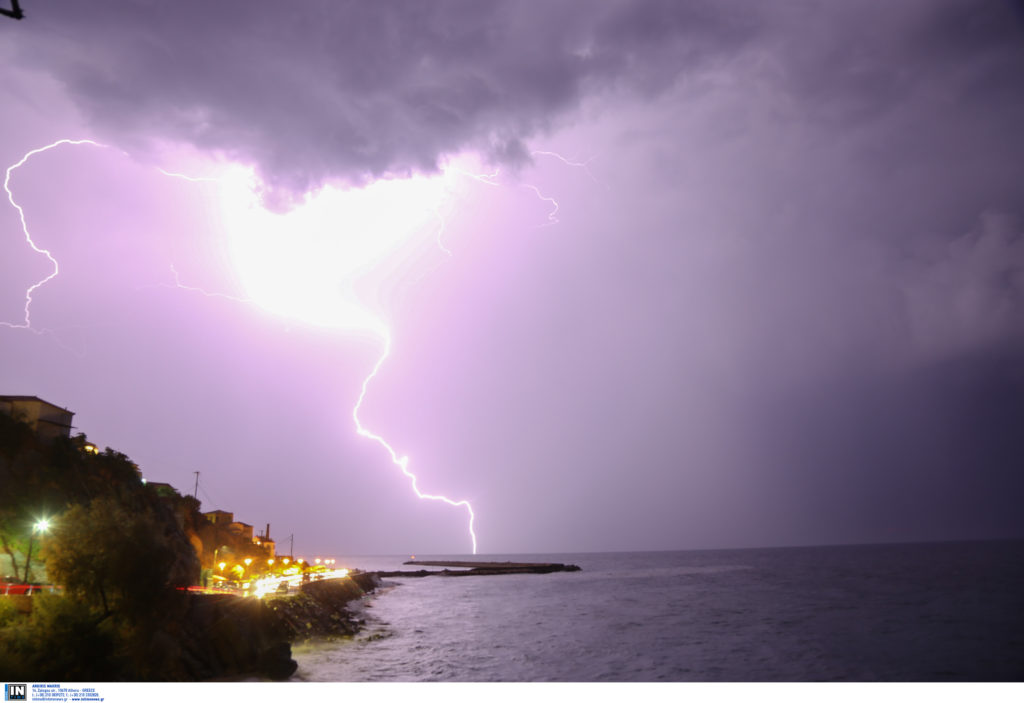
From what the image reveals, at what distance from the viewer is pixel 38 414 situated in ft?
119

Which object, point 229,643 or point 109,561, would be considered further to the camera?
point 229,643

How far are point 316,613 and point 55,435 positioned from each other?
19.0 metres

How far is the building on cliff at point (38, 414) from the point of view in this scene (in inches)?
1399

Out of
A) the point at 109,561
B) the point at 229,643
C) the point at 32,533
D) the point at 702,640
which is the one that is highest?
the point at 32,533

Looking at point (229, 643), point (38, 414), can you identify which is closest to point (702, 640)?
point (229, 643)

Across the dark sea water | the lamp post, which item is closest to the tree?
the dark sea water

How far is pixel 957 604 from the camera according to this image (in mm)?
42719

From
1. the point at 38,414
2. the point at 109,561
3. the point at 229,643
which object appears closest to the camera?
the point at 109,561

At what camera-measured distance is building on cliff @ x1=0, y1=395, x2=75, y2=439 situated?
35.5 metres

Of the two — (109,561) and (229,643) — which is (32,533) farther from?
(229,643)

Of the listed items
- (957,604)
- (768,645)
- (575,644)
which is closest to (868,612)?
(957,604)

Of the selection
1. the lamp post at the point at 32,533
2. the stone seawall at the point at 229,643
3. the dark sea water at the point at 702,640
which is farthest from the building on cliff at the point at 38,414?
the dark sea water at the point at 702,640

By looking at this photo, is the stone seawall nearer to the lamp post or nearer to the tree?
the tree
